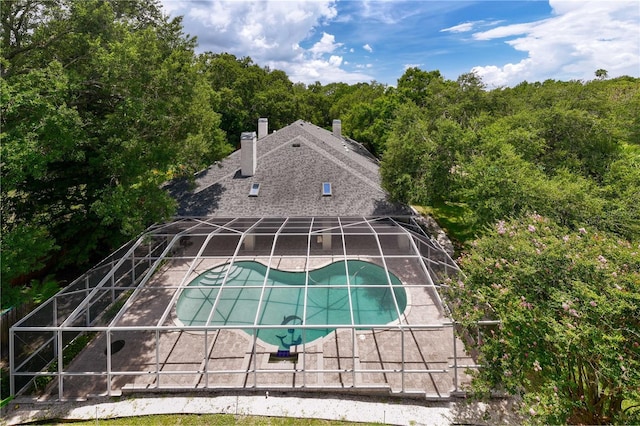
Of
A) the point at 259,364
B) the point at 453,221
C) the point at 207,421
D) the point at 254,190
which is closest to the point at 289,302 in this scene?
the point at 259,364

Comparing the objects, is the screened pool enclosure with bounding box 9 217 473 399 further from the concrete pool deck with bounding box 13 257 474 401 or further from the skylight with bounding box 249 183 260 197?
the skylight with bounding box 249 183 260 197

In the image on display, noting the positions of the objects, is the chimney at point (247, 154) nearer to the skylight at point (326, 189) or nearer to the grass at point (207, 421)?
the skylight at point (326, 189)

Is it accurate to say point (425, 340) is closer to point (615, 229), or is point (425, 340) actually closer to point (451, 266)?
point (451, 266)

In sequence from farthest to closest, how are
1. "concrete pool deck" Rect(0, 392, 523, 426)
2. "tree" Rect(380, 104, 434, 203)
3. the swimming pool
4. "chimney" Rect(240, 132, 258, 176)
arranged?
1. "chimney" Rect(240, 132, 258, 176)
2. "tree" Rect(380, 104, 434, 203)
3. the swimming pool
4. "concrete pool deck" Rect(0, 392, 523, 426)

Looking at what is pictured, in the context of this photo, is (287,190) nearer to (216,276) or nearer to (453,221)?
(216,276)

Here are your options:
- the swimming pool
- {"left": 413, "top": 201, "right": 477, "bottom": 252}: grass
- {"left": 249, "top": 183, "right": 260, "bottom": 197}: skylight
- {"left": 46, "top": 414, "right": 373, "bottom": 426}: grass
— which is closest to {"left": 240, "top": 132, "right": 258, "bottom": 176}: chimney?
{"left": 249, "top": 183, "right": 260, "bottom": 197}: skylight

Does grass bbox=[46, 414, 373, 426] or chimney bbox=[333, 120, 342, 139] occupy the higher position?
chimney bbox=[333, 120, 342, 139]

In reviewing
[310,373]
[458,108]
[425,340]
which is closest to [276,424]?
[310,373]
